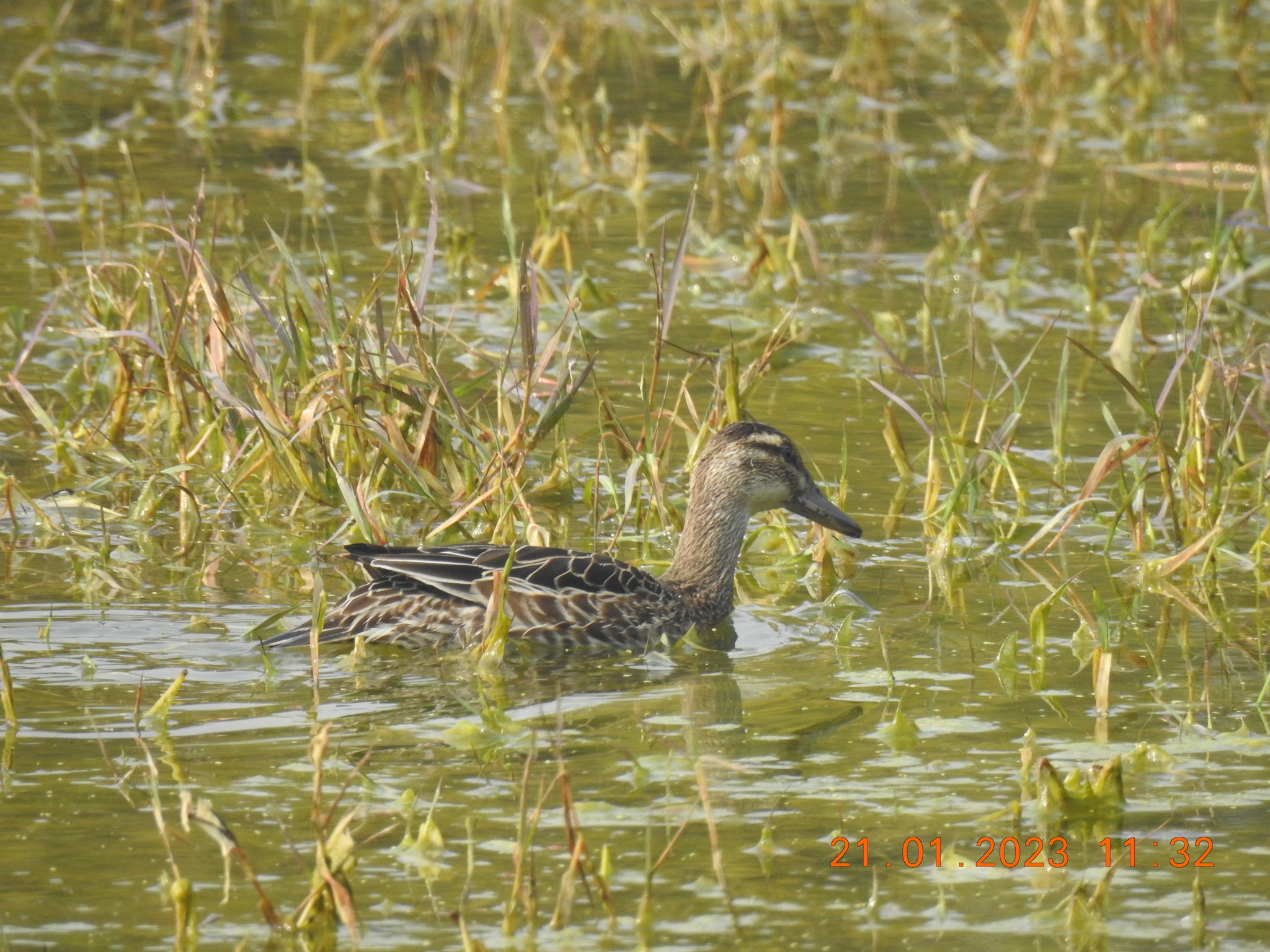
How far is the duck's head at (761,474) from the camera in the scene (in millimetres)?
7367

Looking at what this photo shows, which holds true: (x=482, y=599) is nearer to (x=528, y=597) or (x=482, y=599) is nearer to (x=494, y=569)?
(x=494, y=569)

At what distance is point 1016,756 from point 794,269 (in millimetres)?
5644

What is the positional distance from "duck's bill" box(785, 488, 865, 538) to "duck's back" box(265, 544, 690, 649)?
88cm

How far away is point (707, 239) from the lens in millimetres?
11367

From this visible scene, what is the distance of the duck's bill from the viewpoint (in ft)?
24.4

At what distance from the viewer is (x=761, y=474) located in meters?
7.39

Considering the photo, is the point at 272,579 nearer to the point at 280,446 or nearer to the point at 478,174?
the point at 280,446

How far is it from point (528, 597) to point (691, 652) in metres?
0.56
